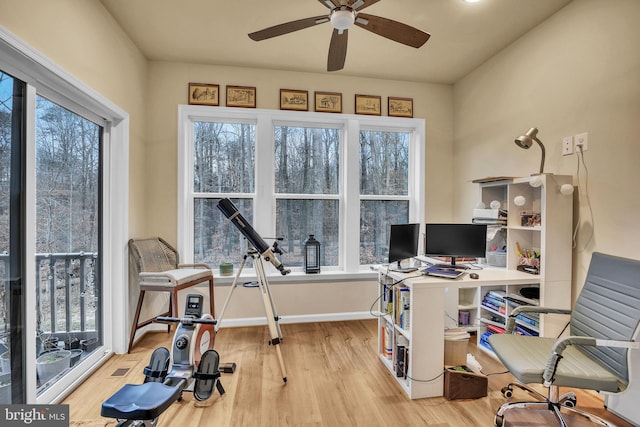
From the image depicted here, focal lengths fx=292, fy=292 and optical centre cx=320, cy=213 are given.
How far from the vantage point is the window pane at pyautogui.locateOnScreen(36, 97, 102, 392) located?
1.80 metres

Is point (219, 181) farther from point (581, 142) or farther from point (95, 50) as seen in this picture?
point (581, 142)

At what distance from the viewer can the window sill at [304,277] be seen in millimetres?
3109

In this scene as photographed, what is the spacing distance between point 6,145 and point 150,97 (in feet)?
5.72

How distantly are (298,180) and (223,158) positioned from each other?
34.1 inches

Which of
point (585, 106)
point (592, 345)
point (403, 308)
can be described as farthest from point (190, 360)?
point (585, 106)

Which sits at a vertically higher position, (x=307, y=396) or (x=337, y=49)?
(x=337, y=49)

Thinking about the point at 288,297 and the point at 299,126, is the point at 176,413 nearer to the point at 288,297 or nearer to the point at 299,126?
the point at 288,297

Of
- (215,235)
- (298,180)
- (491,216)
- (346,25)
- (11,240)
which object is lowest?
(215,235)

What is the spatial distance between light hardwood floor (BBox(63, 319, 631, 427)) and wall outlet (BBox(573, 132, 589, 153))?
67.9 inches

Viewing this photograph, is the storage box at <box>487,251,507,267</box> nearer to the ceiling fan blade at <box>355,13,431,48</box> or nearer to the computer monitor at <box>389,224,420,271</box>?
the computer monitor at <box>389,224,420,271</box>

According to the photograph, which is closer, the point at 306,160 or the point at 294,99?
the point at 294,99

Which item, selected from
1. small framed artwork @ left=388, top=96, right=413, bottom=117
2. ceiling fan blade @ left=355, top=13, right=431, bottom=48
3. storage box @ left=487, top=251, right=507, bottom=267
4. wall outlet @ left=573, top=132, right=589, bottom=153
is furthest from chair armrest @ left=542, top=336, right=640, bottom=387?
small framed artwork @ left=388, top=96, right=413, bottom=117

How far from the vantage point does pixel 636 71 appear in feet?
5.91

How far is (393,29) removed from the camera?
5.95ft
